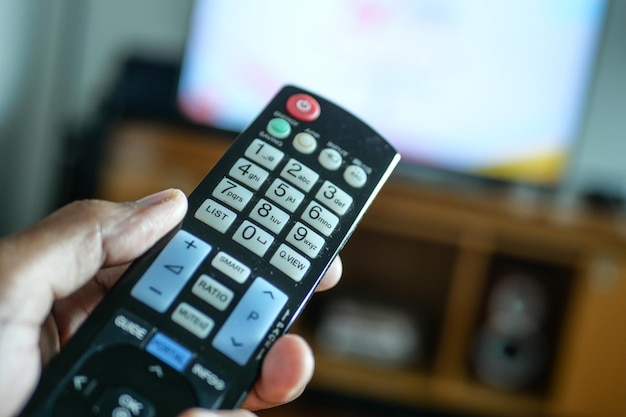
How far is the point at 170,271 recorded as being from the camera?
17.8 inches

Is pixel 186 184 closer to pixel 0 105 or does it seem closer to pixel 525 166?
pixel 0 105

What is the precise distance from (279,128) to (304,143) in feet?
0.07

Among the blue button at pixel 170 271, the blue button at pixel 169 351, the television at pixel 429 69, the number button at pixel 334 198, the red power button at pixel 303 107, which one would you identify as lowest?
the blue button at pixel 169 351

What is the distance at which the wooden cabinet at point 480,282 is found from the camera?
1178 millimetres

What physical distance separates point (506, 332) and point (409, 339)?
0.52ft

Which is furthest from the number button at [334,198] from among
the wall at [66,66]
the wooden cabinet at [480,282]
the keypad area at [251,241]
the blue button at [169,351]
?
the wall at [66,66]

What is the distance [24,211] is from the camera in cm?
159

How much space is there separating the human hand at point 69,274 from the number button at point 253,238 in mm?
39

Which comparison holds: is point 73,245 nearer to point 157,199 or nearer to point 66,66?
point 157,199

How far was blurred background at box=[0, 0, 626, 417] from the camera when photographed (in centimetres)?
119

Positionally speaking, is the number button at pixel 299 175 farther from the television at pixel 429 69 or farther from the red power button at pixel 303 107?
the television at pixel 429 69

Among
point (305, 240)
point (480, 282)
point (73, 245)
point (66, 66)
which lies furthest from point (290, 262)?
point (66, 66)

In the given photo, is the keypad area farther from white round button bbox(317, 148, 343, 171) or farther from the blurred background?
the blurred background

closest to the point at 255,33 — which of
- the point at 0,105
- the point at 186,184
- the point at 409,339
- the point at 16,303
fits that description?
the point at 186,184
